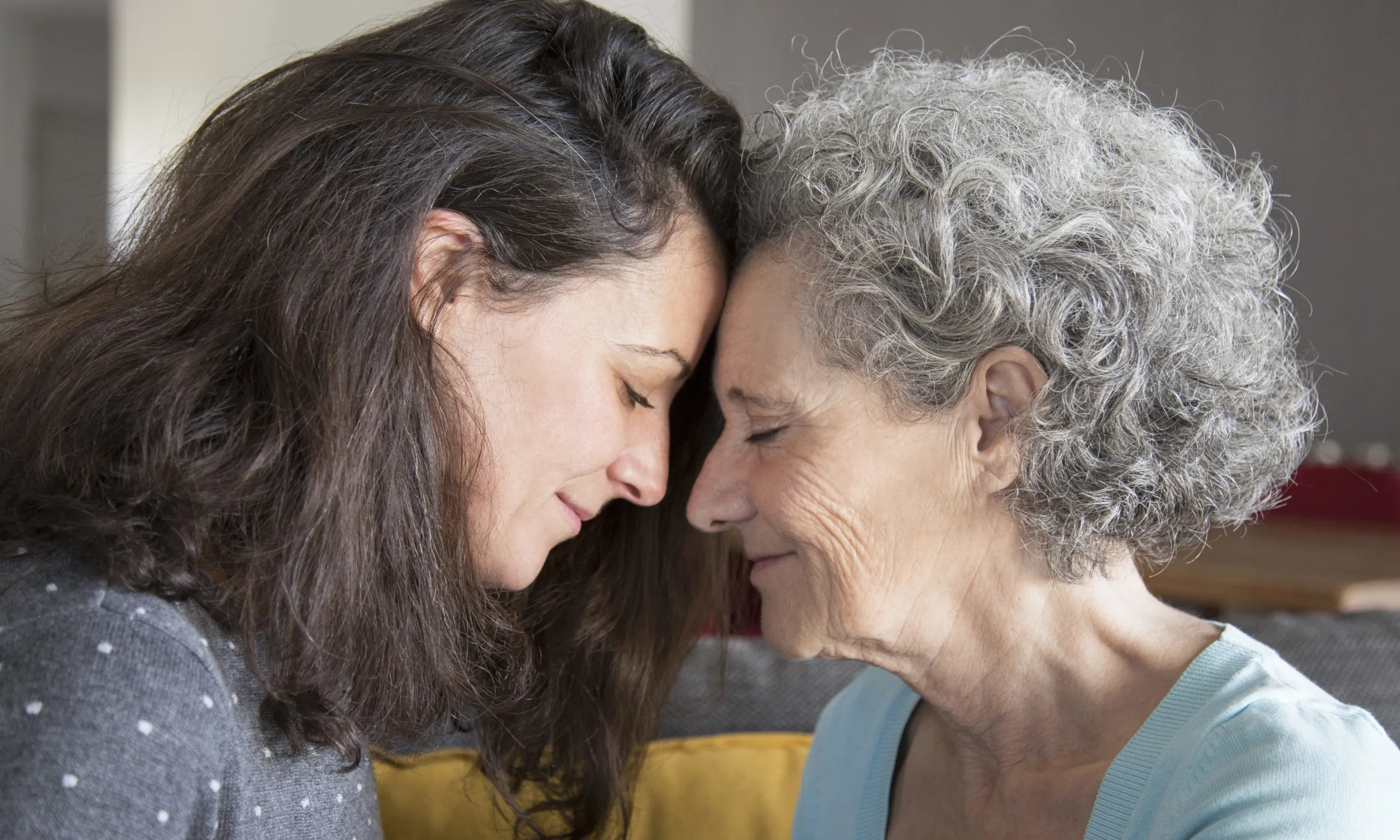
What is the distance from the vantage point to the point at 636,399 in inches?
49.4

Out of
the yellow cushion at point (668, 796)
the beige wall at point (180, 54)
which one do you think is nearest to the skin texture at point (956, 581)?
the yellow cushion at point (668, 796)

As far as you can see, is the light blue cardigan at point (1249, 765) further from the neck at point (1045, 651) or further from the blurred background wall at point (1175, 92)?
the blurred background wall at point (1175, 92)

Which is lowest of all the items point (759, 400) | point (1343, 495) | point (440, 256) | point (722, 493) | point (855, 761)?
point (1343, 495)

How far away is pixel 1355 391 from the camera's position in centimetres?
411

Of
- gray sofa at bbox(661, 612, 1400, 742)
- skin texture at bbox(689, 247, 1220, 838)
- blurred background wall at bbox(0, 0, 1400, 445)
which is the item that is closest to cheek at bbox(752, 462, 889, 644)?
skin texture at bbox(689, 247, 1220, 838)

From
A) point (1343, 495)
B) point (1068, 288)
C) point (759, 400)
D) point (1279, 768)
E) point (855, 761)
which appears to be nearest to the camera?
point (1279, 768)

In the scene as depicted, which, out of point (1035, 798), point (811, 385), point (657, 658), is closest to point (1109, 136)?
point (811, 385)

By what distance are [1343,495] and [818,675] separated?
8.19ft

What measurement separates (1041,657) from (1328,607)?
140cm

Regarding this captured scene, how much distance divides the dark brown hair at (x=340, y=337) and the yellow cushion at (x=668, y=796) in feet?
1.10

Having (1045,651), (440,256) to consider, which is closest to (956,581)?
(1045,651)

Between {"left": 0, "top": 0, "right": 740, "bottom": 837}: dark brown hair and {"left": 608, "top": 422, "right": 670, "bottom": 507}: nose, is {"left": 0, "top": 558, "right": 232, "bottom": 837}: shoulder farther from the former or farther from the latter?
{"left": 608, "top": 422, "right": 670, "bottom": 507}: nose

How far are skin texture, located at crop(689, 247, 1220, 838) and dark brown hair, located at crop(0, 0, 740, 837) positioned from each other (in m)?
0.23

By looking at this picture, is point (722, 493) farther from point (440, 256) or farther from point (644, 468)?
point (440, 256)
